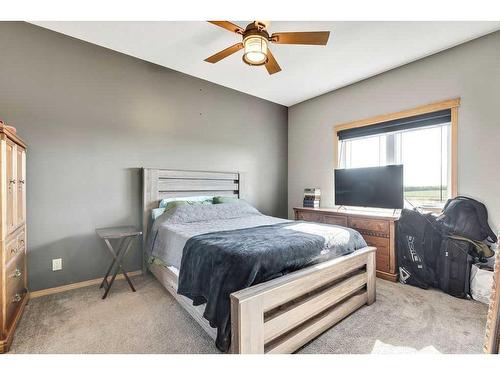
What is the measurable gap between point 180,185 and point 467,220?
3319mm

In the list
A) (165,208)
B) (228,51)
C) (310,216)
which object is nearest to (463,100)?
(310,216)

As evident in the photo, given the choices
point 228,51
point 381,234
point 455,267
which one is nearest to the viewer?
point 228,51

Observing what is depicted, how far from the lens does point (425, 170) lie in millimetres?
3014

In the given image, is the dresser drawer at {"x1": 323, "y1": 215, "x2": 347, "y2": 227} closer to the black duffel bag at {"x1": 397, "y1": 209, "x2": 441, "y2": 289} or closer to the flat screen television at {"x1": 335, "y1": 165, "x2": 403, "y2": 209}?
the flat screen television at {"x1": 335, "y1": 165, "x2": 403, "y2": 209}

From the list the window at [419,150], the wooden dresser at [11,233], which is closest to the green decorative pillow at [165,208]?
the wooden dresser at [11,233]

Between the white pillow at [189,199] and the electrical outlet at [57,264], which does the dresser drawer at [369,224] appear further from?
the electrical outlet at [57,264]

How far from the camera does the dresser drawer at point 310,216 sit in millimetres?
3545

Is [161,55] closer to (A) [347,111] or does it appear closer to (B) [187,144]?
(B) [187,144]

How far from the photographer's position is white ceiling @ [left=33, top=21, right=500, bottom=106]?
2.30 meters

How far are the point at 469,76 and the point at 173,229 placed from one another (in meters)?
3.55

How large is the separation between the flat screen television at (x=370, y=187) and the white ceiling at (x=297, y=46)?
137cm

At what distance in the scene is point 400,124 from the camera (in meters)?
3.12

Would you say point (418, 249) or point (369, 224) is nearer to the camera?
point (418, 249)

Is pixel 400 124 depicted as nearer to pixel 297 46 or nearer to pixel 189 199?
pixel 297 46
